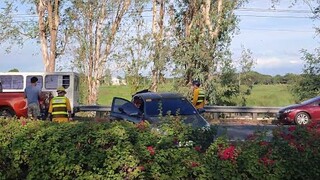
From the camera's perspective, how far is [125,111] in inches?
496

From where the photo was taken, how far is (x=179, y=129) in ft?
23.3

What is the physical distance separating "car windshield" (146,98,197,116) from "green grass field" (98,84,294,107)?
1500cm

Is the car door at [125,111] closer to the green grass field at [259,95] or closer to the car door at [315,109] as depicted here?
the car door at [315,109]

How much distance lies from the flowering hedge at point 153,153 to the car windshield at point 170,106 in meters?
5.14

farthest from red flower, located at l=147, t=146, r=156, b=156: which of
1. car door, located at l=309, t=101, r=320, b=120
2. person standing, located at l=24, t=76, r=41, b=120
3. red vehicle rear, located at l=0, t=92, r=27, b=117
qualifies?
car door, located at l=309, t=101, r=320, b=120

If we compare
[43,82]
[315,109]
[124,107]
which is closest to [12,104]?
[43,82]

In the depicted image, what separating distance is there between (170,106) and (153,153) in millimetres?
6317

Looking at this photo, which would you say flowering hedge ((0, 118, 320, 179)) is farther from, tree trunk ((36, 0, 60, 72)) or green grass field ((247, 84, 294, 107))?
tree trunk ((36, 0, 60, 72))

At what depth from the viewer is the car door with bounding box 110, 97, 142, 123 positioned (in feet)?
40.4

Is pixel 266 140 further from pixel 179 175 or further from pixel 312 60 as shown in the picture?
pixel 312 60

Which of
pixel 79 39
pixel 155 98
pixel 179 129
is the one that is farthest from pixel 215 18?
pixel 179 129

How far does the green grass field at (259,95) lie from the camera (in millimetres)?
29881

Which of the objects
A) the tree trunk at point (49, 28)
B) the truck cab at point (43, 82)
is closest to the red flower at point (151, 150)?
the truck cab at point (43, 82)

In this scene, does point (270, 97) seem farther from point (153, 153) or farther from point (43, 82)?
point (153, 153)
